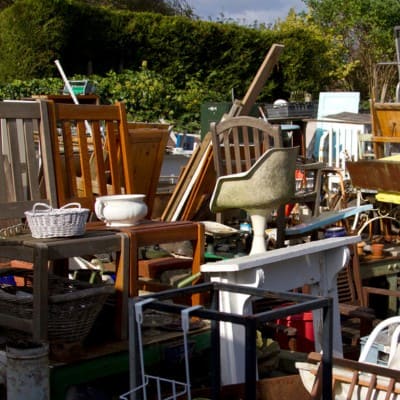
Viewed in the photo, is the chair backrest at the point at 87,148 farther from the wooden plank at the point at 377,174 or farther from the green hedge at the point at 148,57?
the green hedge at the point at 148,57

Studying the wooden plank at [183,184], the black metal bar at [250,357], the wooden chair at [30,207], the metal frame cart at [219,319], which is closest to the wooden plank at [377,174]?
the wooden plank at [183,184]

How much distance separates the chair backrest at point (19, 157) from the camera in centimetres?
371

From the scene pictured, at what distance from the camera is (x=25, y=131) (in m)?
3.82

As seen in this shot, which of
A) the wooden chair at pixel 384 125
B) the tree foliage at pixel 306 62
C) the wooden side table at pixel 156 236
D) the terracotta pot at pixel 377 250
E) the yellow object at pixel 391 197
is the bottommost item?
the terracotta pot at pixel 377 250

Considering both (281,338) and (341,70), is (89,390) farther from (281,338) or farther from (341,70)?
(341,70)

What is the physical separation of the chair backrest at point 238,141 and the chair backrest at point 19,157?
4.24 feet

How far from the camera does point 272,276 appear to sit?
10.7 ft

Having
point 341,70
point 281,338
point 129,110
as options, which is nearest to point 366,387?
point 281,338

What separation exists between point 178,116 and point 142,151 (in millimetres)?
7525

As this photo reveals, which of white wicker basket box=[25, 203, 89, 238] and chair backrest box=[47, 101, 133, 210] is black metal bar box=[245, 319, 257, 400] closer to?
white wicker basket box=[25, 203, 89, 238]

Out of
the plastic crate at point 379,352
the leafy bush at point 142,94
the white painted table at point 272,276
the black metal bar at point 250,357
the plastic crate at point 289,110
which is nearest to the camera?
the black metal bar at point 250,357

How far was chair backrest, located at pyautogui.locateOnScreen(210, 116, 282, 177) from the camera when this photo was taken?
4754mm

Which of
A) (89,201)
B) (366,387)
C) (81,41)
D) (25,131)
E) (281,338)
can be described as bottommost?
(281,338)

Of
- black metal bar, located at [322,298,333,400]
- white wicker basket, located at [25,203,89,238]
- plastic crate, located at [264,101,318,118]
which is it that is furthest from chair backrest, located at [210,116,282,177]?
plastic crate, located at [264,101,318,118]
